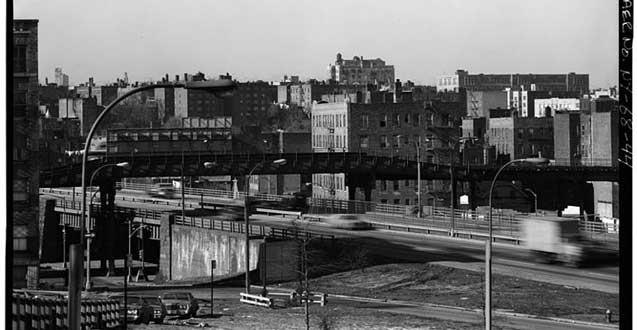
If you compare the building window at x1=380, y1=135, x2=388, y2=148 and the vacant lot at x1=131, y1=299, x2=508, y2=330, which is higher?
the building window at x1=380, y1=135, x2=388, y2=148

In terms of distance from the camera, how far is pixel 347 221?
50.4 ft

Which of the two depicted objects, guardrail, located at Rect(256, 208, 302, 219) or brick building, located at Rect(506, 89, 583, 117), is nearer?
guardrail, located at Rect(256, 208, 302, 219)

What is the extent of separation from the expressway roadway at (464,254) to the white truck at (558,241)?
120 millimetres

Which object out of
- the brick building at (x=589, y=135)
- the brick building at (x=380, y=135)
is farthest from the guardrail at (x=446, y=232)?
the brick building at (x=589, y=135)

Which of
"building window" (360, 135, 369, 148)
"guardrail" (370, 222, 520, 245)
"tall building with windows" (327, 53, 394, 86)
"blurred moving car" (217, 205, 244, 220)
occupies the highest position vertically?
"tall building with windows" (327, 53, 394, 86)

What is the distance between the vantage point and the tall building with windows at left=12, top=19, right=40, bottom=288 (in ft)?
25.2

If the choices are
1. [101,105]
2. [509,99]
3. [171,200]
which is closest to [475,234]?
[101,105]

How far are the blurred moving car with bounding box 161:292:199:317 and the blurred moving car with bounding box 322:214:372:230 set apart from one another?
4831 mm

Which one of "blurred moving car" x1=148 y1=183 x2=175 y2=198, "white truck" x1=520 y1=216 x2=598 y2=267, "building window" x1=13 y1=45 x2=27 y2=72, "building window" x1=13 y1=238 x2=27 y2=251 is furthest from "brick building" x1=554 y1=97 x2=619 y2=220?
"building window" x1=13 y1=238 x2=27 y2=251

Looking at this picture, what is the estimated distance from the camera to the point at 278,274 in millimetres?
13070

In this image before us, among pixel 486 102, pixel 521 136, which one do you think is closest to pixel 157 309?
pixel 486 102

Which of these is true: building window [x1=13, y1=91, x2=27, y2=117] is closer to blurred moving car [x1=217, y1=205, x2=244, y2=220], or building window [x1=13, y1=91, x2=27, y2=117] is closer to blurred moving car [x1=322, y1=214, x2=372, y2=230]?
blurred moving car [x1=322, y1=214, x2=372, y2=230]

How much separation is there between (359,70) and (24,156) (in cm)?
481

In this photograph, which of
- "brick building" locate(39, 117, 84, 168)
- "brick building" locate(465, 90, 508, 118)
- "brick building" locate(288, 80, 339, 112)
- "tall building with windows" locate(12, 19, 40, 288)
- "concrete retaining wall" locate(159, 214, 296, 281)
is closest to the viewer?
"tall building with windows" locate(12, 19, 40, 288)
